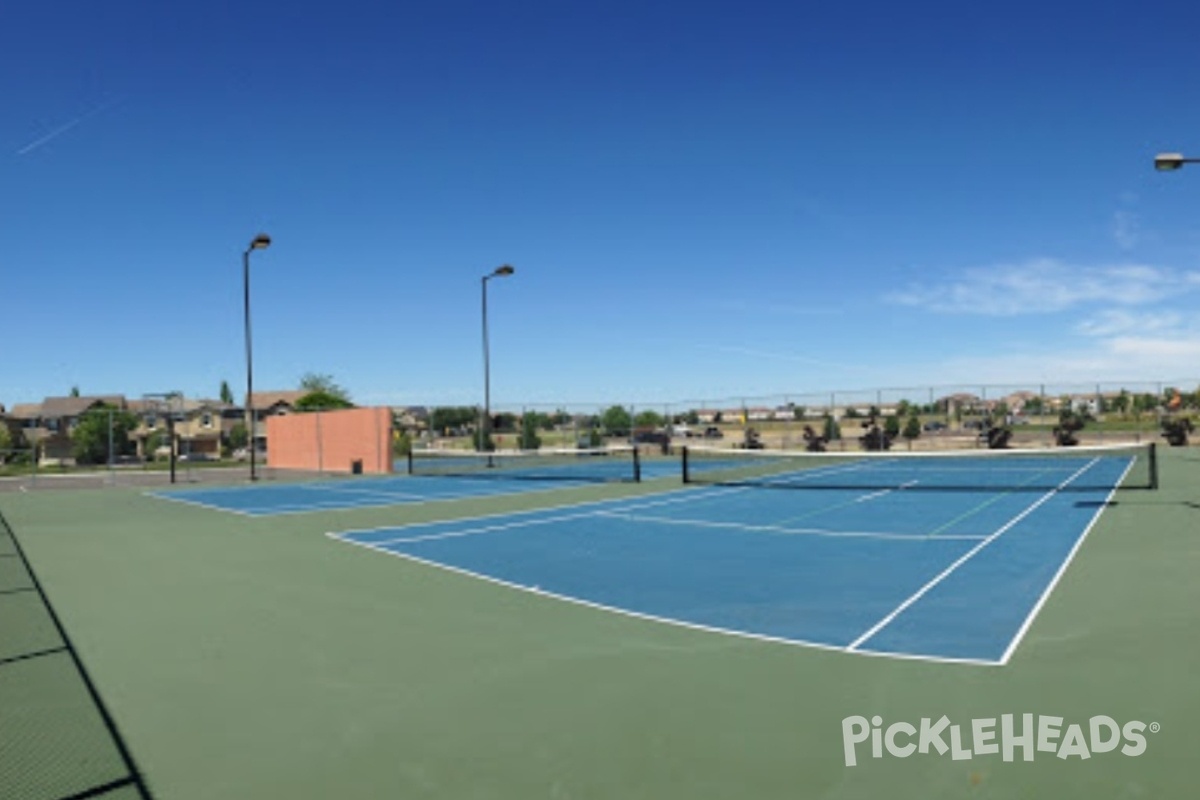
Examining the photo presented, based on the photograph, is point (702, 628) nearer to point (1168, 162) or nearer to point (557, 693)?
point (557, 693)

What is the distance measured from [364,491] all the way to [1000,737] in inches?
848

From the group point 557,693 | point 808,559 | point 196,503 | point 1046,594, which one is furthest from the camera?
point 196,503

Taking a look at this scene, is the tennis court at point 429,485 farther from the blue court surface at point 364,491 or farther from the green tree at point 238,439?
the green tree at point 238,439

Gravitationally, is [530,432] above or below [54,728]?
above

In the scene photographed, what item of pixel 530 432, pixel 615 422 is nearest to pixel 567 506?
pixel 530 432

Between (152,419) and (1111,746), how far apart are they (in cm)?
4568

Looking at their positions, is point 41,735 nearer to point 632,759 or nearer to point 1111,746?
point 632,759

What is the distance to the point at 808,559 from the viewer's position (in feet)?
35.6

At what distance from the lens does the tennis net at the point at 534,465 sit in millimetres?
27438

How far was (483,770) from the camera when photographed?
14.6 ft

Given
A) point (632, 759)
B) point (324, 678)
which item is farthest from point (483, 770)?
point (324, 678)

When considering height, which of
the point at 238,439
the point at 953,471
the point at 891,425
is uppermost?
the point at 238,439

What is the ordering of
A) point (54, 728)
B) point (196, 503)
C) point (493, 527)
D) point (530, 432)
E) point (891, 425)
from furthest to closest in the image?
point (530, 432), point (891, 425), point (196, 503), point (493, 527), point (54, 728)

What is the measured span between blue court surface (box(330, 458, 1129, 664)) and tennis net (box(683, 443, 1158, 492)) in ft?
6.02
